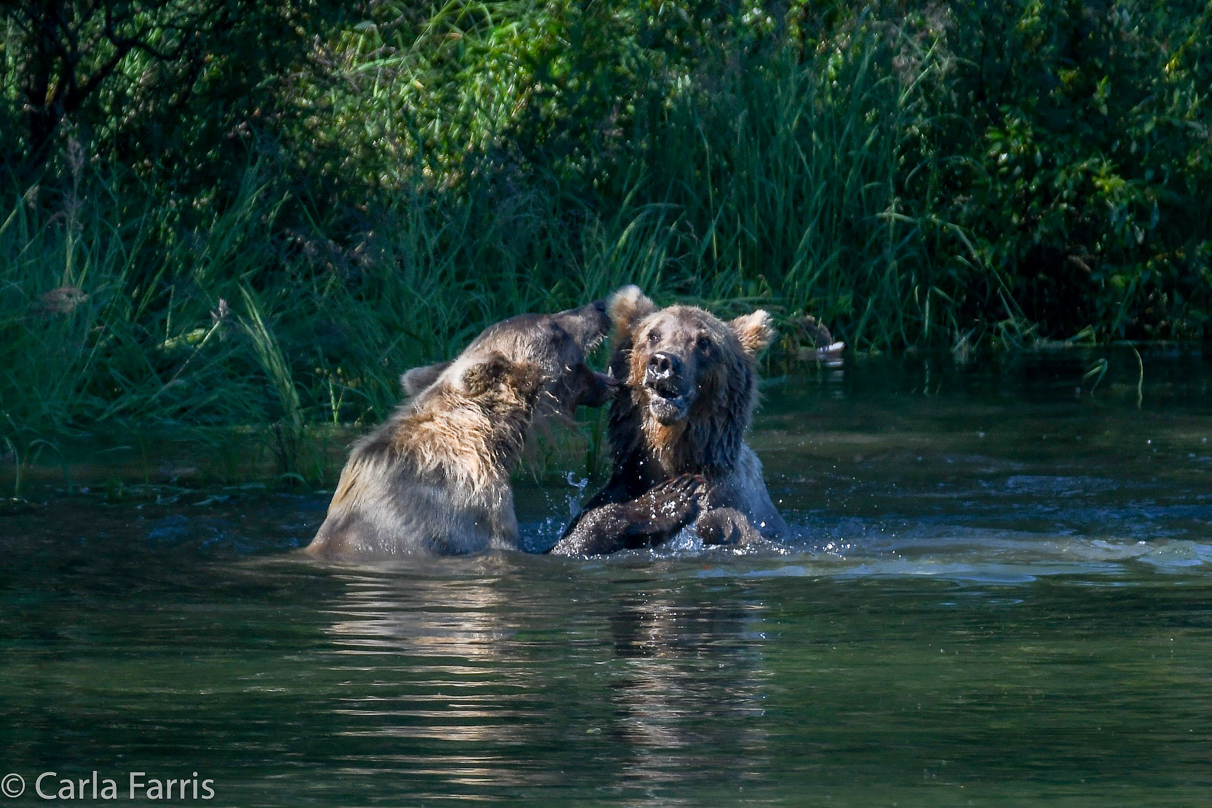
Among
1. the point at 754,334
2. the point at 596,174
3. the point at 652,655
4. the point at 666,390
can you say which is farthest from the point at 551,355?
the point at 596,174

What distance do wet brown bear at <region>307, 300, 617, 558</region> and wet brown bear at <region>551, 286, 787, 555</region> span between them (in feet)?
0.64

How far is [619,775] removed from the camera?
3709mm

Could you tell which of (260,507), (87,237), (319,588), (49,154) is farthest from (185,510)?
(49,154)

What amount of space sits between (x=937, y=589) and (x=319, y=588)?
2126 millimetres

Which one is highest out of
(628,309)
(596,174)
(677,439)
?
(596,174)

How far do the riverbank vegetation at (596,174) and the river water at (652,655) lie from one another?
2422mm

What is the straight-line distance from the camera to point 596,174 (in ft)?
45.2

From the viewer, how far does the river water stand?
3752mm

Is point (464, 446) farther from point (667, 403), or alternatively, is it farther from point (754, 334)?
point (754, 334)

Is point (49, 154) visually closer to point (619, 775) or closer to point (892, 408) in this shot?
point (892, 408)

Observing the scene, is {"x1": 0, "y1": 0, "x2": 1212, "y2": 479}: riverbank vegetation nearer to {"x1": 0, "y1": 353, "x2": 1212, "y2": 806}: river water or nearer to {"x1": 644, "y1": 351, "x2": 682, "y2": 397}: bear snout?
{"x1": 0, "y1": 353, "x2": 1212, "y2": 806}: river water

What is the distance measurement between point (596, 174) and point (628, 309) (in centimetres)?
616

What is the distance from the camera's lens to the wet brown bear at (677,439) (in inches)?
282

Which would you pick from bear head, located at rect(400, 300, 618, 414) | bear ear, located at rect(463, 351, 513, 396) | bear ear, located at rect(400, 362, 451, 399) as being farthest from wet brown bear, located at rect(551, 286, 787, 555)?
bear ear, located at rect(400, 362, 451, 399)
